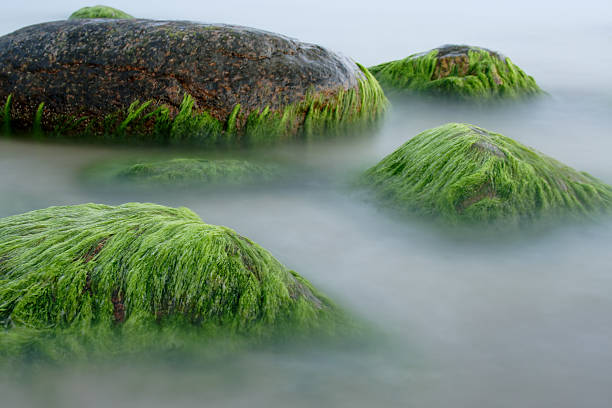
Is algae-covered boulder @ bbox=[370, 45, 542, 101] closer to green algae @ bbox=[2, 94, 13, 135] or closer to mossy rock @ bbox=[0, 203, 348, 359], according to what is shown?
green algae @ bbox=[2, 94, 13, 135]

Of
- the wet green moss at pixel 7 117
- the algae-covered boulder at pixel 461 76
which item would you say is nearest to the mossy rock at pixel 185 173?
the wet green moss at pixel 7 117

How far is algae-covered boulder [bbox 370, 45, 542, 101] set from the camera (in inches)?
279

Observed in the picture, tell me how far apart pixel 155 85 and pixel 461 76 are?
4077mm

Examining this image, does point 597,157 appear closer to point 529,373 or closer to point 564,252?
point 564,252

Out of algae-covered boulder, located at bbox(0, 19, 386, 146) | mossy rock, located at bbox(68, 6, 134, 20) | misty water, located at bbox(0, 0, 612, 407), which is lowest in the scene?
misty water, located at bbox(0, 0, 612, 407)

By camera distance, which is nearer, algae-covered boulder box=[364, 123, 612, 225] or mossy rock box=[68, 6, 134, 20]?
algae-covered boulder box=[364, 123, 612, 225]

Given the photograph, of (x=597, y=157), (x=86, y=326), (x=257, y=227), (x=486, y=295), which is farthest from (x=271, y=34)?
(x=86, y=326)

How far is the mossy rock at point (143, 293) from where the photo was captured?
221cm

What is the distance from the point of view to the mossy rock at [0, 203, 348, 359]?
2.21 metres

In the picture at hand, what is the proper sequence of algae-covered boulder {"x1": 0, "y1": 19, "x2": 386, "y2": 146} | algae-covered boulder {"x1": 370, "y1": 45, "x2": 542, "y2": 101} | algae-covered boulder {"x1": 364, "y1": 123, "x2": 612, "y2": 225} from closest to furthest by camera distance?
algae-covered boulder {"x1": 364, "y1": 123, "x2": 612, "y2": 225}
algae-covered boulder {"x1": 0, "y1": 19, "x2": 386, "y2": 146}
algae-covered boulder {"x1": 370, "y1": 45, "x2": 542, "y2": 101}

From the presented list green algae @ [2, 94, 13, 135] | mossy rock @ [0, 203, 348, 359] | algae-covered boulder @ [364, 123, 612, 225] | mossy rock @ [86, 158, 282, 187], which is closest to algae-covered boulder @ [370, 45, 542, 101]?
algae-covered boulder @ [364, 123, 612, 225]

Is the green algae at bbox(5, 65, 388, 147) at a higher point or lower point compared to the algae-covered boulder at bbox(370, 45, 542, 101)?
lower

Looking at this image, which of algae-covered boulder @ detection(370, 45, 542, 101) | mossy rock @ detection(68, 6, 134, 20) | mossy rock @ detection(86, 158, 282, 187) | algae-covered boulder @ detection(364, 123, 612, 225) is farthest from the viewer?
mossy rock @ detection(68, 6, 134, 20)

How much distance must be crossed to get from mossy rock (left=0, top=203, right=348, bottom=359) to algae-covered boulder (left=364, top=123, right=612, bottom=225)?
1.40m
